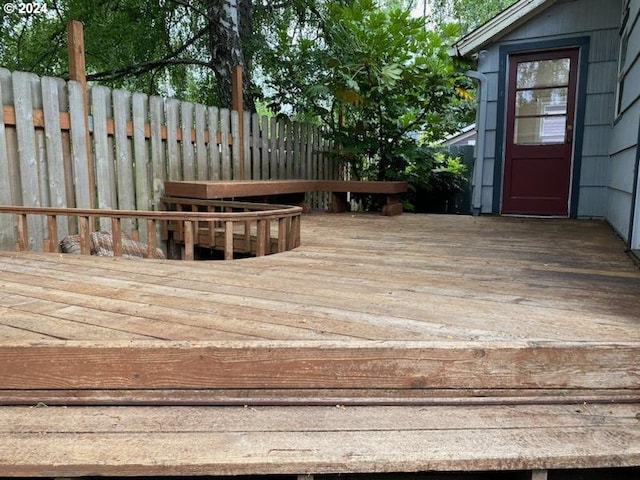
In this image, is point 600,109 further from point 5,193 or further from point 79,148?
point 5,193

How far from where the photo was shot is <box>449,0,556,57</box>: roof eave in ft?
16.7

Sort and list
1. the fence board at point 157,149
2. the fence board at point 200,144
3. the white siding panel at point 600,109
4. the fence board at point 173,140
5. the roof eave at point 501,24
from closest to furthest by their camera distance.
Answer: the fence board at point 157,149
the fence board at point 173,140
the fence board at point 200,144
the white siding panel at point 600,109
the roof eave at point 501,24

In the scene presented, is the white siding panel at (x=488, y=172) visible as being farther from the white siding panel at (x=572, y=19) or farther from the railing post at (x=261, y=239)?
the railing post at (x=261, y=239)

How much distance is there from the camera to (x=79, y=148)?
11.3ft

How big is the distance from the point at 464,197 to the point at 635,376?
6.85 metres

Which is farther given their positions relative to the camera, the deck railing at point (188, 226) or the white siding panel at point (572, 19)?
the white siding panel at point (572, 19)

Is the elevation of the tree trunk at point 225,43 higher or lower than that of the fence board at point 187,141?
higher

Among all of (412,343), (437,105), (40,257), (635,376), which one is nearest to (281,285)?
(412,343)

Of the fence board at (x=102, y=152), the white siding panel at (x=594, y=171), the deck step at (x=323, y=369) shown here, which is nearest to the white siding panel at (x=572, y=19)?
the white siding panel at (x=594, y=171)

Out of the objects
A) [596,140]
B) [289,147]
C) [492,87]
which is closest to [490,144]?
[492,87]

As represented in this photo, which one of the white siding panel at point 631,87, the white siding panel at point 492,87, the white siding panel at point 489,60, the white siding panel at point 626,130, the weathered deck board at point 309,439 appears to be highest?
the white siding panel at point 489,60

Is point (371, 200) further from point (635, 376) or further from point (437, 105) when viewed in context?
point (635, 376)

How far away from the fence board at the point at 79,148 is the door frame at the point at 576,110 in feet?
14.3

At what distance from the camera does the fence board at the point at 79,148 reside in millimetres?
3383
